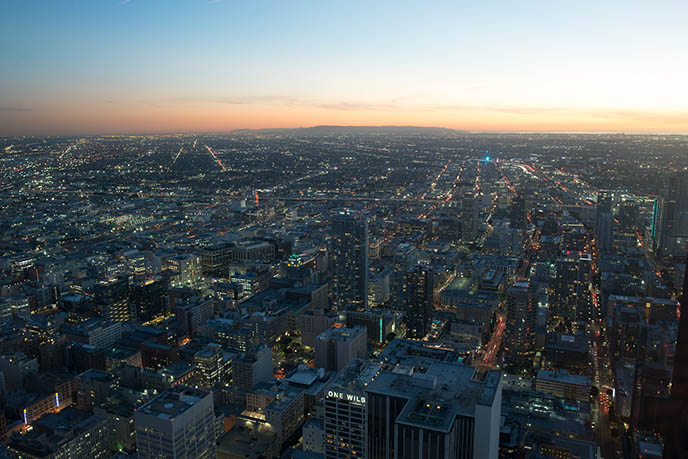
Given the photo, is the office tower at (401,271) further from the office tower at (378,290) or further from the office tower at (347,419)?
the office tower at (347,419)

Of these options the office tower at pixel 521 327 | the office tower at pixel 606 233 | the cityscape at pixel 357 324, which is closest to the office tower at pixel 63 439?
the cityscape at pixel 357 324

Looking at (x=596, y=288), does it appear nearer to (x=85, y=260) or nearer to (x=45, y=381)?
(x=45, y=381)

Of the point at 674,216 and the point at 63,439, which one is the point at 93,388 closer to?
the point at 63,439

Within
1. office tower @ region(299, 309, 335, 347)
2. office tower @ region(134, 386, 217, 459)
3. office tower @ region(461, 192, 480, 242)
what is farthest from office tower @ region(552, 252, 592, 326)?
office tower @ region(134, 386, 217, 459)

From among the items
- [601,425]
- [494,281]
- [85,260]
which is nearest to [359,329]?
[601,425]

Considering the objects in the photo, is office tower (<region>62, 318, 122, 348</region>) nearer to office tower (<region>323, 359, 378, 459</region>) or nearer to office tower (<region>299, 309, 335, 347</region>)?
office tower (<region>299, 309, 335, 347</region>)

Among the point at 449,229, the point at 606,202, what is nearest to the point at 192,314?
the point at 449,229
